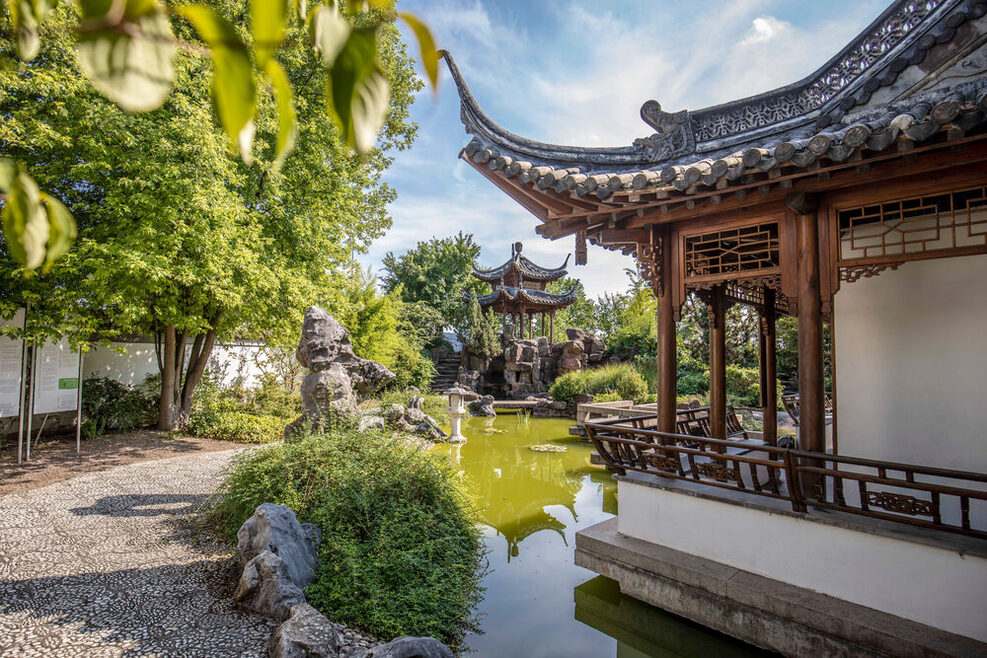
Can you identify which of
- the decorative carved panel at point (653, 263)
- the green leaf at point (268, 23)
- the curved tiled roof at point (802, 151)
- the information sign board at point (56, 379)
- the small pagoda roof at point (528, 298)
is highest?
the small pagoda roof at point (528, 298)

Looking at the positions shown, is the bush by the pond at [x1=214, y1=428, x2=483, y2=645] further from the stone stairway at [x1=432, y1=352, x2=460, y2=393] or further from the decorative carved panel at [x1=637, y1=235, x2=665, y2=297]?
the stone stairway at [x1=432, y1=352, x2=460, y2=393]

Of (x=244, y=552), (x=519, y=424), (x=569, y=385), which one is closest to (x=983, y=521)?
(x=244, y=552)

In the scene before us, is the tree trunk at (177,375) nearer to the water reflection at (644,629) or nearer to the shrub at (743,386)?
the water reflection at (644,629)

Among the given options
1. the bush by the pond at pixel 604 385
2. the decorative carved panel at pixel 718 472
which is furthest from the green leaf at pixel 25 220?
the bush by the pond at pixel 604 385

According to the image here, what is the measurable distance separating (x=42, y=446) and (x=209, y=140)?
16.4ft

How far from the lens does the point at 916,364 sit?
139 inches

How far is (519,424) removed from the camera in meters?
12.7

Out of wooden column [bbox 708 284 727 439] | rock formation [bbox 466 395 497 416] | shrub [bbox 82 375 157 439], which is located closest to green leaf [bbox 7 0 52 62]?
wooden column [bbox 708 284 727 439]

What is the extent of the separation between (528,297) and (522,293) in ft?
1.28

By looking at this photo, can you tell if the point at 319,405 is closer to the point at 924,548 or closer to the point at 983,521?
the point at 924,548

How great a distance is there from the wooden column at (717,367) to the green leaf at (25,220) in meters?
5.04

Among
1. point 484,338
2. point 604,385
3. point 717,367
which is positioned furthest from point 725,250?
point 484,338

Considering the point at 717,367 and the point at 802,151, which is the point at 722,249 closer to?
the point at 802,151

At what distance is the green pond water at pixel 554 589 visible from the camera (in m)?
3.29
